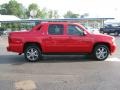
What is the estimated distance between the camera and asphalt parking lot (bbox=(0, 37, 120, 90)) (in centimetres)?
962

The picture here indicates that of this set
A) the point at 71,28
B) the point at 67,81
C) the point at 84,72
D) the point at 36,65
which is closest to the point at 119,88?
the point at 67,81

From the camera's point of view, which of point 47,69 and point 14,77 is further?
point 47,69

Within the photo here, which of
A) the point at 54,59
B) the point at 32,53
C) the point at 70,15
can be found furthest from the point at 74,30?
the point at 70,15

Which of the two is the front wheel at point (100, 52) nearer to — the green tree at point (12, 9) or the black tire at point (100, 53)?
the black tire at point (100, 53)

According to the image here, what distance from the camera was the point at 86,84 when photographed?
9.84 m

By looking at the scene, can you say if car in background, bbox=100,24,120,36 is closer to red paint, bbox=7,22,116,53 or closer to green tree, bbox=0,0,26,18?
red paint, bbox=7,22,116,53

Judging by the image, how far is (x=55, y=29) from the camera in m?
15.3

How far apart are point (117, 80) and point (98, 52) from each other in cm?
510

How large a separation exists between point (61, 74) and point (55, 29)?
3.97 meters

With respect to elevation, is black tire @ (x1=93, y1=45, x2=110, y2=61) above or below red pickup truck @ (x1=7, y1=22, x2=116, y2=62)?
below

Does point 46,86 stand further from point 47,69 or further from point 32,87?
point 47,69

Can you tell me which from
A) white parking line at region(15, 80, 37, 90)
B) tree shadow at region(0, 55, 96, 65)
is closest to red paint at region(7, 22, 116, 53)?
tree shadow at region(0, 55, 96, 65)

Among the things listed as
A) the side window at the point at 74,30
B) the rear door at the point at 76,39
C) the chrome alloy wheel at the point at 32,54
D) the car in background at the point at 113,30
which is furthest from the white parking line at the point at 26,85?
the car in background at the point at 113,30

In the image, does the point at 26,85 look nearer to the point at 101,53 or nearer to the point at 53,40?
the point at 53,40
